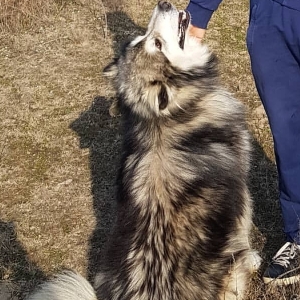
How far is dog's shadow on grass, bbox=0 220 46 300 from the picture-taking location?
370 cm

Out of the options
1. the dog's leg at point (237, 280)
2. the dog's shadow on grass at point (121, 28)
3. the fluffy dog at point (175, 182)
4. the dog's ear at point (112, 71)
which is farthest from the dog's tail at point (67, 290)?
the dog's shadow on grass at point (121, 28)

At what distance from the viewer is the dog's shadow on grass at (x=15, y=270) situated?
3.70 metres

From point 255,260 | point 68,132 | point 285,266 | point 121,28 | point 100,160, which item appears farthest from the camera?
point 121,28

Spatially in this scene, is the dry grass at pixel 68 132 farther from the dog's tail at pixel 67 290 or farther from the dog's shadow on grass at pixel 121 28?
the dog's tail at pixel 67 290

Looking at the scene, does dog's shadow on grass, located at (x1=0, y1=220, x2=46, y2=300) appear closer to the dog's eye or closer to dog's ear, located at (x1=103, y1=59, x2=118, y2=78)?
dog's ear, located at (x1=103, y1=59, x2=118, y2=78)

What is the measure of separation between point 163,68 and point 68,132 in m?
1.81

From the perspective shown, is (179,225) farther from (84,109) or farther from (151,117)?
(84,109)

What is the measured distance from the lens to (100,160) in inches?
185

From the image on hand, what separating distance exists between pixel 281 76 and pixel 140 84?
74 cm

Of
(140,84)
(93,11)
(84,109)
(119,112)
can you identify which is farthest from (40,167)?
(93,11)

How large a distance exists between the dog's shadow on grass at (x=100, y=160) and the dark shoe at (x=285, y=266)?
1017mm

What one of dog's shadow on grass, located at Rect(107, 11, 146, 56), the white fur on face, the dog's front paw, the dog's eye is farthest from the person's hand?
dog's shadow on grass, located at Rect(107, 11, 146, 56)

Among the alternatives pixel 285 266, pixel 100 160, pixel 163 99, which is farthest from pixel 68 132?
pixel 285 266

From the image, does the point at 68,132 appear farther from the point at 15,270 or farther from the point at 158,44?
the point at 158,44
